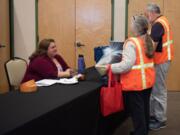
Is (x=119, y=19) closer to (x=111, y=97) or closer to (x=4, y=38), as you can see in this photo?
(x=4, y=38)

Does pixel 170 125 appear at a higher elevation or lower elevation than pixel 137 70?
lower

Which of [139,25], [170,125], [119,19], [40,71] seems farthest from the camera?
[119,19]

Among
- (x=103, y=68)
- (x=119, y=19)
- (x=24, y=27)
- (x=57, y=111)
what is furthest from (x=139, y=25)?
(x=24, y=27)

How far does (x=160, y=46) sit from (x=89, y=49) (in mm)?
2434

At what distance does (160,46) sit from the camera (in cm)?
394

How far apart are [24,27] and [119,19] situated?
1.78 meters

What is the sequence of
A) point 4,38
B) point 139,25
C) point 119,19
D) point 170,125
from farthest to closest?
point 119,19, point 4,38, point 170,125, point 139,25

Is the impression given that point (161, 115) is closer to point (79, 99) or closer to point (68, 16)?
point (79, 99)

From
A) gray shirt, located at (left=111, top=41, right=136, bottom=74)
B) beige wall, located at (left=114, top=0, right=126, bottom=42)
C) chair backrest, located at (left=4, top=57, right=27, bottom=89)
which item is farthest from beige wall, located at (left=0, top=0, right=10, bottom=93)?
gray shirt, located at (left=111, top=41, right=136, bottom=74)

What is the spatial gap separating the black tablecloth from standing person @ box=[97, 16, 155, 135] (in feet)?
0.93

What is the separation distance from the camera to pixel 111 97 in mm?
3023

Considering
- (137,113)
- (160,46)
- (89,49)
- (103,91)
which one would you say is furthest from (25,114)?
(89,49)

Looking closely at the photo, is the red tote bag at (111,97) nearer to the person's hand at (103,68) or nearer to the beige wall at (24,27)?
the person's hand at (103,68)

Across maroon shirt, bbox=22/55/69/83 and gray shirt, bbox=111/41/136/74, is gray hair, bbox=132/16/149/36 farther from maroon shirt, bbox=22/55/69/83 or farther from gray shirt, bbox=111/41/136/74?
maroon shirt, bbox=22/55/69/83
